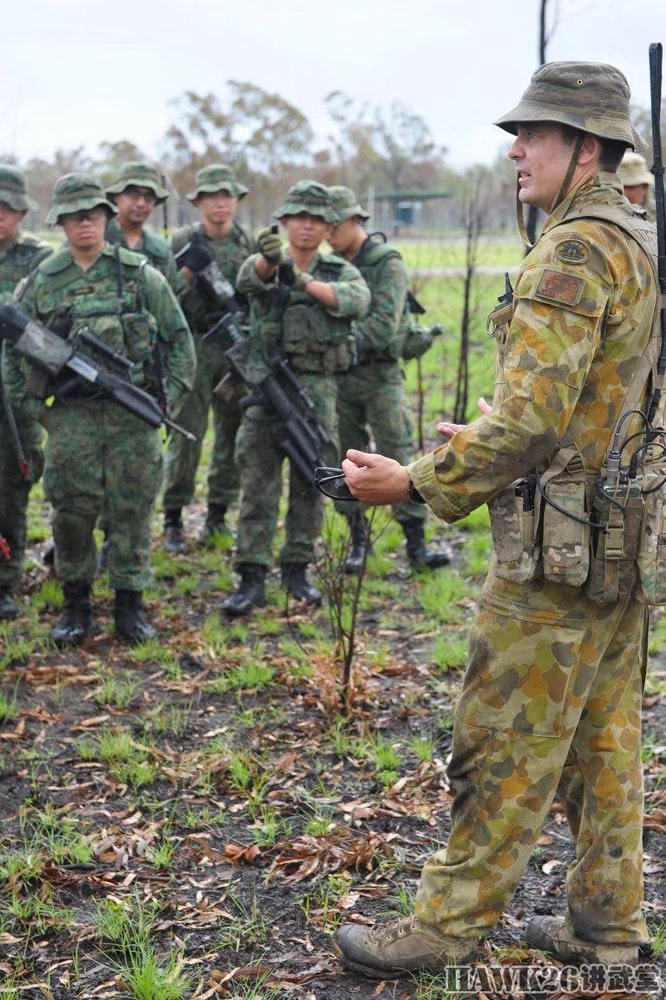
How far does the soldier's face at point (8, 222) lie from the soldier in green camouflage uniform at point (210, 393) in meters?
1.41

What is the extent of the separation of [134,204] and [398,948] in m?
5.62

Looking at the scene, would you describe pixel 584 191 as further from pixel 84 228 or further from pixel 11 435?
pixel 11 435

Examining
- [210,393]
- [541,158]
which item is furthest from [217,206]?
[541,158]

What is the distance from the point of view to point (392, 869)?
389 cm

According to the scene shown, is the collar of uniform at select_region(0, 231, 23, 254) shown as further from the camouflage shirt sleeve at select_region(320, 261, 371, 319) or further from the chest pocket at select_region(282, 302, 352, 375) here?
the camouflage shirt sleeve at select_region(320, 261, 371, 319)

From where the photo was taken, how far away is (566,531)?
2.84m

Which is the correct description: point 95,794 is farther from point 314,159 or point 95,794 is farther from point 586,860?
point 314,159

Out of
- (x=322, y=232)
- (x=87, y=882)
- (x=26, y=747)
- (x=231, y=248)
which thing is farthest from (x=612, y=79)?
(x=231, y=248)

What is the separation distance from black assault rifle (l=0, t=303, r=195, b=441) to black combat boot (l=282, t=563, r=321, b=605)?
5.12 ft

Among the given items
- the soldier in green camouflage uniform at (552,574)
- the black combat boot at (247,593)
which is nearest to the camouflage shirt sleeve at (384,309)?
the black combat boot at (247,593)

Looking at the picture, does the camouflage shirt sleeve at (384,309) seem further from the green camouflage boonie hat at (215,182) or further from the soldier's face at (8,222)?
the soldier's face at (8,222)

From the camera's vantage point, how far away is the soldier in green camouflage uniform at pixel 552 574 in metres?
2.73

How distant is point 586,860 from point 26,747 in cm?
275

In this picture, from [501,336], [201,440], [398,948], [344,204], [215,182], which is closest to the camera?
[501,336]
